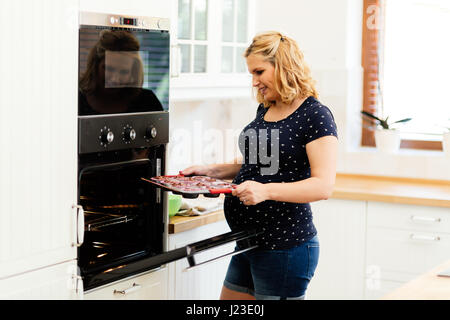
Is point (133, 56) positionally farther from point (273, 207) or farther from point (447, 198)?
point (447, 198)

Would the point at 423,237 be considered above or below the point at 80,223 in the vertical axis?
below

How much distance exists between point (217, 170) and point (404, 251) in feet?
3.97

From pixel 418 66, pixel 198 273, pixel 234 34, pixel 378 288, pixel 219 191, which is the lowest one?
pixel 378 288

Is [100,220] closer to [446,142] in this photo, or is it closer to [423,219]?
[423,219]

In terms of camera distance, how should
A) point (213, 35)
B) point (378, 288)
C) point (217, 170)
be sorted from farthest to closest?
point (378, 288), point (213, 35), point (217, 170)

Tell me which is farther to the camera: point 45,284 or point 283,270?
point 283,270

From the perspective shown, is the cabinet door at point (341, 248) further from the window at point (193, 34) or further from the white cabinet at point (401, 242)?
the window at point (193, 34)

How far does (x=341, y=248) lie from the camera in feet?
11.6

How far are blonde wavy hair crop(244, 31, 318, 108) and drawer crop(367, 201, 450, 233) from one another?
48.0 inches

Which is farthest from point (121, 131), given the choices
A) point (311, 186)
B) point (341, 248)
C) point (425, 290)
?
point (341, 248)

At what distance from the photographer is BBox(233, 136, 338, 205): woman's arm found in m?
2.26

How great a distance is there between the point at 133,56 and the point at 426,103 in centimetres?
210

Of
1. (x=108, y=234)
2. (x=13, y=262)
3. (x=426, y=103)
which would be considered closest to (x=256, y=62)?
(x=108, y=234)

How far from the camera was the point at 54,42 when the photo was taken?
215cm
